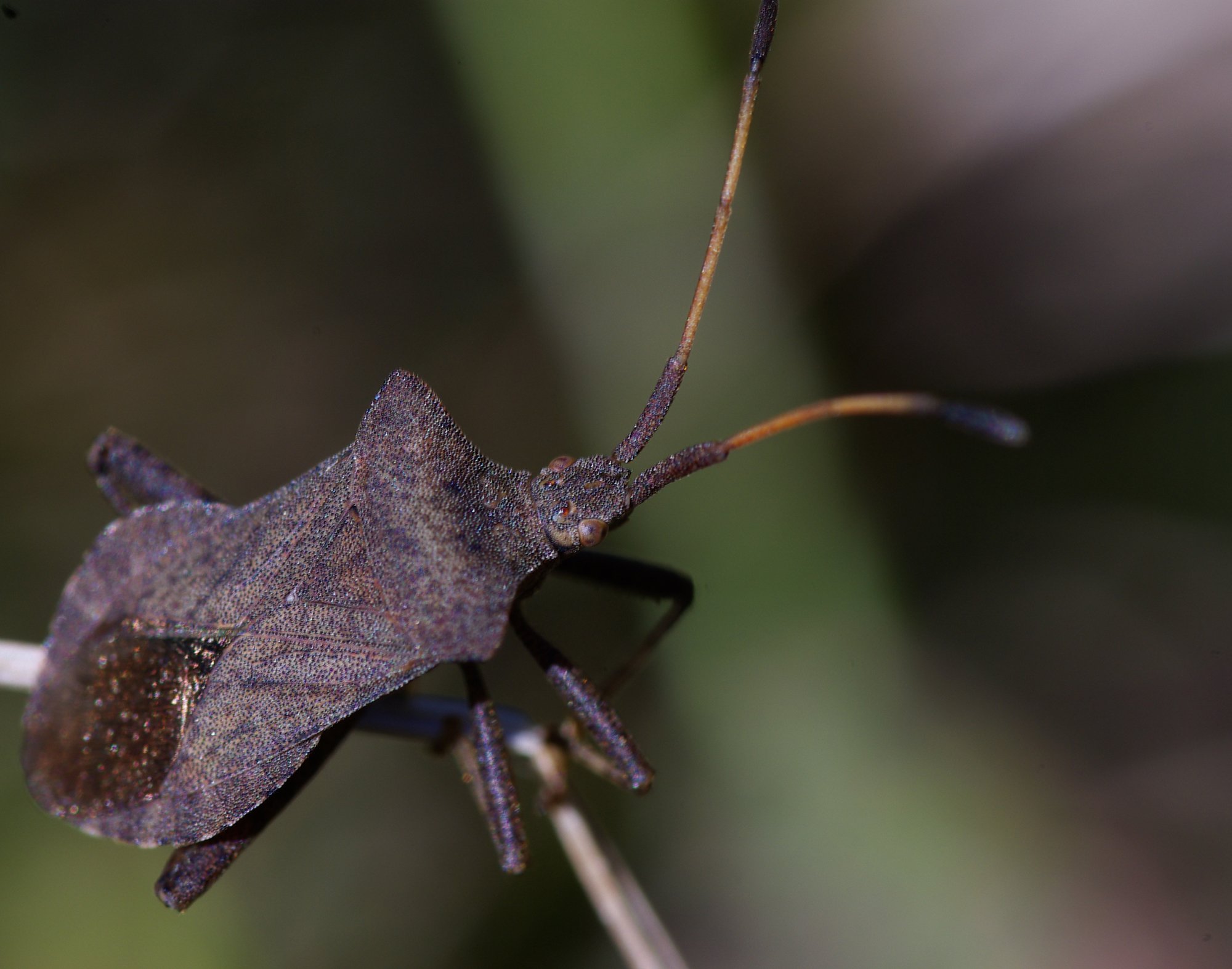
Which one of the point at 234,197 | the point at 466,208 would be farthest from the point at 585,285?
the point at 234,197

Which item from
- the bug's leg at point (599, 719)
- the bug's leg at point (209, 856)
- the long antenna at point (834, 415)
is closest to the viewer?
the long antenna at point (834, 415)

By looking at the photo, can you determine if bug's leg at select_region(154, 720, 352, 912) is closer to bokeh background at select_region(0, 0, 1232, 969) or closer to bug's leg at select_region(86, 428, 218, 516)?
bokeh background at select_region(0, 0, 1232, 969)

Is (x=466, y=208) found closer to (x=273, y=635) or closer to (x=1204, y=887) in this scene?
(x=273, y=635)

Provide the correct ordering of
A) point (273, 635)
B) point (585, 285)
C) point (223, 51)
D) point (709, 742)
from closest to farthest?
1. point (273, 635)
2. point (709, 742)
3. point (585, 285)
4. point (223, 51)

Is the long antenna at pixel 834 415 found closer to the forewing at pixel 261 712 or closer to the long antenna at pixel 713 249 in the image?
the long antenna at pixel 713 249

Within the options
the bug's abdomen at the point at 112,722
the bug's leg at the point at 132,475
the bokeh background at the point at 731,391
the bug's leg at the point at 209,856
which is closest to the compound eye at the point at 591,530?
the bokeh background at the point at 731,391

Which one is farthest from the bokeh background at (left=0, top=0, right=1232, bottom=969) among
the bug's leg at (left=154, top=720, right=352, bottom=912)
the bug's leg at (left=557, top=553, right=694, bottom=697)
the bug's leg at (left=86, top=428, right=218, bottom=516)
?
the bug's leg at (left=86, top=428, right=218, bottom=516)

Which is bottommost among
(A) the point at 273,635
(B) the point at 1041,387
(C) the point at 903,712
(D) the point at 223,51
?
(C) the point at 903,712
